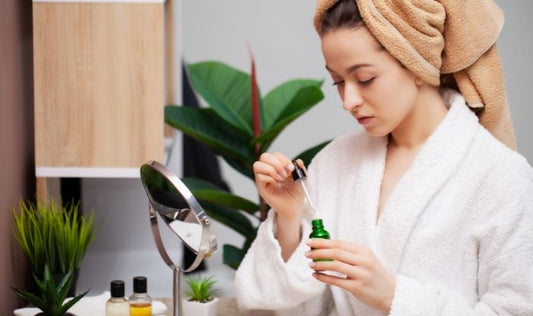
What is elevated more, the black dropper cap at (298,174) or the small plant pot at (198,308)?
the black dropper cap at (298,174)

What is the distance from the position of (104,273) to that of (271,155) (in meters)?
1.03

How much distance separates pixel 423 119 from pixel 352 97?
19 centimetres

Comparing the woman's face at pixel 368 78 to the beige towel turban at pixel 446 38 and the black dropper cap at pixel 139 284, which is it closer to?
the beige towel turban at pixel 446 38

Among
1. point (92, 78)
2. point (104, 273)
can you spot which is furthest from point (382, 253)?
point (104, 273)

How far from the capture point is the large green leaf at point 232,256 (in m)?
2.14

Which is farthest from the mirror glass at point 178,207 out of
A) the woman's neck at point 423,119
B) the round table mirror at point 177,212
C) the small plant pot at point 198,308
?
the woman's neck at point 423,119

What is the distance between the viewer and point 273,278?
143cm

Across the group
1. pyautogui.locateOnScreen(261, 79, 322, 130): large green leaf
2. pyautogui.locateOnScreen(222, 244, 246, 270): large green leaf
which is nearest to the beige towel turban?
pyautogui.locateOnScreen(261, 79, 322, 130): large green leaf

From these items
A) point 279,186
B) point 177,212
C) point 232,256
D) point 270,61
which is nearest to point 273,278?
point 279,186

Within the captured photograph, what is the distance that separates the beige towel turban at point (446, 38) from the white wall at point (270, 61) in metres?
1.07

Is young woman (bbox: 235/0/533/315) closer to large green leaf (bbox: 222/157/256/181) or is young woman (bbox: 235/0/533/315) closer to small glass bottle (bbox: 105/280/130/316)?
small glass bottle (bbox: 105/280/130/316)

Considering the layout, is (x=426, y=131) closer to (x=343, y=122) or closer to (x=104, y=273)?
(x=343, y=122)

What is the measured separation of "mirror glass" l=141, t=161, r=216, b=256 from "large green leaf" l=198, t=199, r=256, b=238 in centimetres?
83

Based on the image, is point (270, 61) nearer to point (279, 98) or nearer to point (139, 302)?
point (279, 98)
